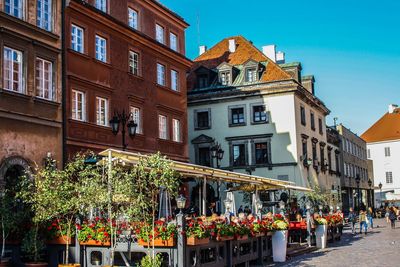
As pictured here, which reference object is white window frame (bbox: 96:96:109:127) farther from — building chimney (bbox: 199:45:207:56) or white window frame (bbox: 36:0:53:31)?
building chimney (bbox: 199:45:207:56)

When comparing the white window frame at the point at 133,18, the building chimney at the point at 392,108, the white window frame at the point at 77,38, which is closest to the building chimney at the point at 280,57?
the white window frame at the point at 133,18

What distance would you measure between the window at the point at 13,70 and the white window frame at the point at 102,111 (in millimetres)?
5307

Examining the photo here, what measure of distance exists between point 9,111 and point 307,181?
3015cm

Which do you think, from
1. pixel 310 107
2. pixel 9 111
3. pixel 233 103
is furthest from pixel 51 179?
pixel 310 107

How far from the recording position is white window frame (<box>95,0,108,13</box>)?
26.8 meters

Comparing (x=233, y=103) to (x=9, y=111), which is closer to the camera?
(x=9, y=111)

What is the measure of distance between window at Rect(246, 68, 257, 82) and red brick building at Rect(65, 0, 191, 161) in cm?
1236

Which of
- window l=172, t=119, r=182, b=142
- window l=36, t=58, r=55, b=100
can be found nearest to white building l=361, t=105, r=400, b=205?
window l=172, t=119, r=182, b=142

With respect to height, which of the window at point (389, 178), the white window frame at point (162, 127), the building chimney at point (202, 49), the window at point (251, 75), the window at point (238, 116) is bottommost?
the window at point (389, 178)

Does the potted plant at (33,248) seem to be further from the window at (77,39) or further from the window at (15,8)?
the window at (77,39)

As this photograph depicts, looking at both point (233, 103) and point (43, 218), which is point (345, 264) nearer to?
point (43, 218)

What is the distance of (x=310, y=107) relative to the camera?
50.3 meters

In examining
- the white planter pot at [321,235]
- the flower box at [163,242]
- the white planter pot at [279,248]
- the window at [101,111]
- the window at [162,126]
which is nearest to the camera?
the flower box at [163,242]

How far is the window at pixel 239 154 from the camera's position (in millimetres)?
46062
